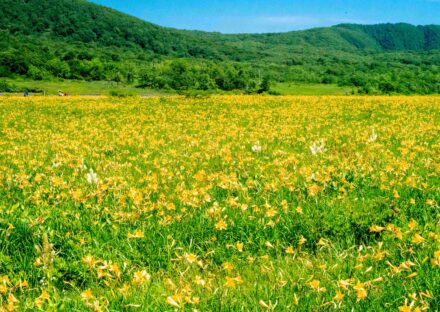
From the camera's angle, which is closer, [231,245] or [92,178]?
[231,245]

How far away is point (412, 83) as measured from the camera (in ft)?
367

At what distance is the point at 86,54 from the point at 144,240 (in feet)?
607

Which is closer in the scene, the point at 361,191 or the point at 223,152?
the point at 361,191

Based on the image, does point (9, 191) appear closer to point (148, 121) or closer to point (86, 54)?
point (148, 121)

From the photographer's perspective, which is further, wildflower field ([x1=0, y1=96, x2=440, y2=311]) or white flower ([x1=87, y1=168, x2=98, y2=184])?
white flower ([x1=87, y1=168, x2=98, y2=184])

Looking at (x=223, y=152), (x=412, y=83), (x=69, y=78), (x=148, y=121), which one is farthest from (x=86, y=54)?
(x=223, y=152)

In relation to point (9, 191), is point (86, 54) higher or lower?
higher

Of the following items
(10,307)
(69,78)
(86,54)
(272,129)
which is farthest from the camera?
(86,54)

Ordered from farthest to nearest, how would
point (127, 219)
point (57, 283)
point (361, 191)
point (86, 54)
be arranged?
point (86, 54)
point (361, 191)
point (127, 219)
point (57, 283)

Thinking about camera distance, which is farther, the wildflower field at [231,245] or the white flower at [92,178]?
the white flower at [92,178]

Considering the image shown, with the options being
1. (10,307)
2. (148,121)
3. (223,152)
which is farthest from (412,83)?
(10,307)

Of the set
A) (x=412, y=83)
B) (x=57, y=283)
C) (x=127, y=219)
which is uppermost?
(x=412, y=83)

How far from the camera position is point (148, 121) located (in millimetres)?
20359

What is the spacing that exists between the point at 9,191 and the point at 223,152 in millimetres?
4652
